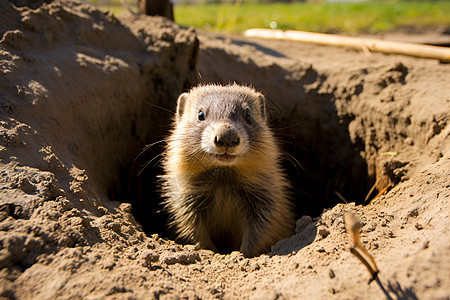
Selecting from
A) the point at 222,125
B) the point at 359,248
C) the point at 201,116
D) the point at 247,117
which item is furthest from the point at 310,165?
the point at 359,248

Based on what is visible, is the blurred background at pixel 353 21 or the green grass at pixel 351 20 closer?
the blurred background at pixel 353 21

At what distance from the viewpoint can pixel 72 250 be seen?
2.80 meters

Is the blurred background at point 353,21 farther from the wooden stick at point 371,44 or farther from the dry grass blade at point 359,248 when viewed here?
the dry grass blade at point 359,248

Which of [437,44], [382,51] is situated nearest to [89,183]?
[382,51]

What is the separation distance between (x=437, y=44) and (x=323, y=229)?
6.80 meters

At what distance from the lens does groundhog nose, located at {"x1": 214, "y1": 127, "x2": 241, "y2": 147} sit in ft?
13.2

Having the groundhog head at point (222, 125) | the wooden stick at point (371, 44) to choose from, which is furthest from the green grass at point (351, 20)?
the groundhog head at point (222, 125)

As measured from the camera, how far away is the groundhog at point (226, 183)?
471 cm

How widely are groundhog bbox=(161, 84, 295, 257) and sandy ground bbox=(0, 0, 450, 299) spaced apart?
833 millimetres

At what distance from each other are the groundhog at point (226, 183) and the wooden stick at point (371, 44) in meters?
3.53

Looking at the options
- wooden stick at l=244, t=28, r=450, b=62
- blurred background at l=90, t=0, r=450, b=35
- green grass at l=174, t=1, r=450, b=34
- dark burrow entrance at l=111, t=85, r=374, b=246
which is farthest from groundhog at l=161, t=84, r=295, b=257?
green grass at l=174, t=1, r=450, b=34

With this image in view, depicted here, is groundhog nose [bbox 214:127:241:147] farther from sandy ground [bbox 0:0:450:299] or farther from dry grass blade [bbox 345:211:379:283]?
dry grass blade [bbox 345:211:379:283]

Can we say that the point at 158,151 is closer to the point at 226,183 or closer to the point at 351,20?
the point at 226,183

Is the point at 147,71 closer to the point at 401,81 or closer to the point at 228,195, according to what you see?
the point at 228,195
